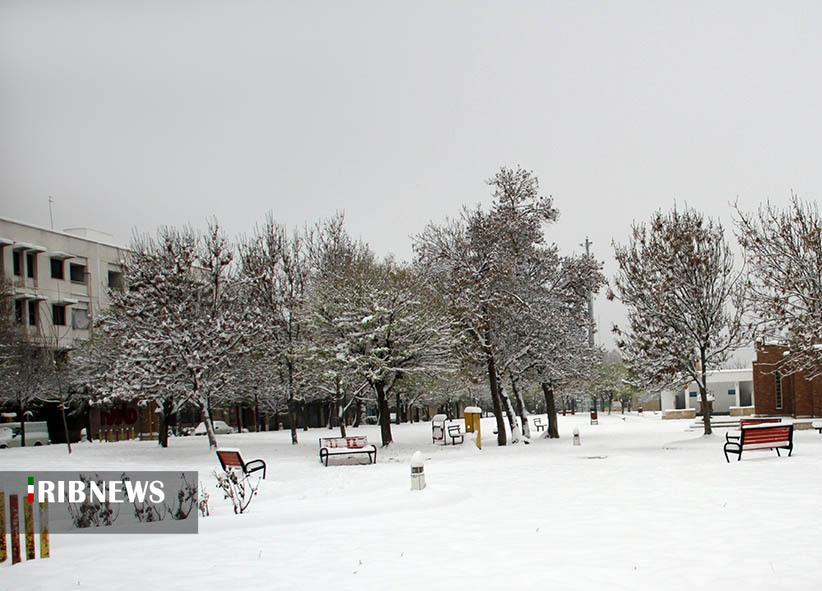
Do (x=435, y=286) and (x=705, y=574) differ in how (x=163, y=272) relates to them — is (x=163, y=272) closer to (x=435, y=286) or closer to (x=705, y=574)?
(x=435, y=286)

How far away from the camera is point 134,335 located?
96.9 feet

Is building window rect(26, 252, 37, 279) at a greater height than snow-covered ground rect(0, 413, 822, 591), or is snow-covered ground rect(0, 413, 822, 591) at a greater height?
building window rect(26, 252, 37, 279)

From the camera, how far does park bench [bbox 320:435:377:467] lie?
25.7 metres

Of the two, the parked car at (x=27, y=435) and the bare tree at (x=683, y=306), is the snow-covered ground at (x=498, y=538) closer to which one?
the bare tree at (x=683, y=306)

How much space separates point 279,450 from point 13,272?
24.4 meters

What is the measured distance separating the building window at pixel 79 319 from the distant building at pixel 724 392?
130 feet

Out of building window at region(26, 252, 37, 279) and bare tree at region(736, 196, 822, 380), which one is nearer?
bare tree at region(736, 196, 822, 380)

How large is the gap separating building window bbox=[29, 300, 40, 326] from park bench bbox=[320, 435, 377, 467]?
92.0 feet

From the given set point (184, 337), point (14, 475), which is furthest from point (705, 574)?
point (184, 337)

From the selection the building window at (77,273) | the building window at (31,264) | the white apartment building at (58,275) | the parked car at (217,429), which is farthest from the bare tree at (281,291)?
the building window at (77,273)

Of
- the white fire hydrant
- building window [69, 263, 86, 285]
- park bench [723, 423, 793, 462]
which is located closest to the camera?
the white fire hydrant

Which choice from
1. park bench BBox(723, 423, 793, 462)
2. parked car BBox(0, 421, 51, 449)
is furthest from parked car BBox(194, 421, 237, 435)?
park bench BBox(723, 423, 793, 462)

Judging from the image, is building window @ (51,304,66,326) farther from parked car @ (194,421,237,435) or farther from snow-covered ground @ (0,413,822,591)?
snow-covered ground @ (0,413,822,591)

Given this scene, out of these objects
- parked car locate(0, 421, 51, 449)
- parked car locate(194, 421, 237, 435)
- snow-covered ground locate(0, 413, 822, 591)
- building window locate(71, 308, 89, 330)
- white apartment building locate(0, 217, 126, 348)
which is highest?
white apartment building locate(0, 217, 126, 348)
